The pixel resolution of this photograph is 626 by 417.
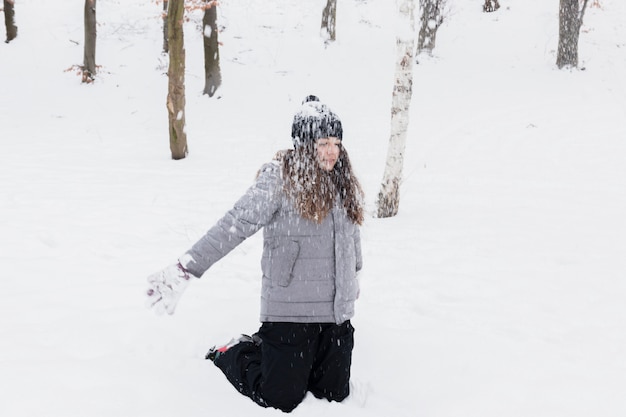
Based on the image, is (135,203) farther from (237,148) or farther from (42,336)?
(237,148)

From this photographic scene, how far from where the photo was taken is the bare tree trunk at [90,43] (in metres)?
15.2

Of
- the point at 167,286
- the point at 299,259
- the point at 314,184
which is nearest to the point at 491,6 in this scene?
the point at 314,184

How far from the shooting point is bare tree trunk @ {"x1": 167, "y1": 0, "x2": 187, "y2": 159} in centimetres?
936

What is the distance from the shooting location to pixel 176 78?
965cm

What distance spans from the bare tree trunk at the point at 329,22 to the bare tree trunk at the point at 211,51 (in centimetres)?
440

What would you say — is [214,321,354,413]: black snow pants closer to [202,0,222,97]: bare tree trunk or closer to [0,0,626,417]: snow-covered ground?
[0,0,626,417]: snow-covered ground

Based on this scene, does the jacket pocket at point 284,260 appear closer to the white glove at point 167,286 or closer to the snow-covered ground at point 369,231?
the white glove at point 167,286

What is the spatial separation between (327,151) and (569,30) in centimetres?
1376

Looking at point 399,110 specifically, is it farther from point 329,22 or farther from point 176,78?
point 329,22

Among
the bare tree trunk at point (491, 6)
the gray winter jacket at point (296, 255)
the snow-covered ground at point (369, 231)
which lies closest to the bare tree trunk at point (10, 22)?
the snow-covered ground at point (369, 231)

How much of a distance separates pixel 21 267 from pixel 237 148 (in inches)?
269

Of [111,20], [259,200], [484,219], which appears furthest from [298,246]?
[111,20]

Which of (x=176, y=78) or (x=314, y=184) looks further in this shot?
(x=176, y=78)

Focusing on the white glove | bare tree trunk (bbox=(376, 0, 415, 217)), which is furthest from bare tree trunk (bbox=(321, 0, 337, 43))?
the white glove
